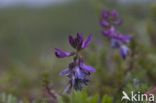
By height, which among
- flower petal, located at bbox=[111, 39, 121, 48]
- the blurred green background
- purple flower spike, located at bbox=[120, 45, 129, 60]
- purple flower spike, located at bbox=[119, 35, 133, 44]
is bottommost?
the blurred green background

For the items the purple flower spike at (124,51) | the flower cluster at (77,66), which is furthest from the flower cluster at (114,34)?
the flower cluster at (77,66)

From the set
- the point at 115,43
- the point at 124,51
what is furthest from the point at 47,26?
the point at 124,51

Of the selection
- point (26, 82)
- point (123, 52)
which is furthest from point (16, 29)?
point (123, 52)

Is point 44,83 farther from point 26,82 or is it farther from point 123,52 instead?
point 26,82

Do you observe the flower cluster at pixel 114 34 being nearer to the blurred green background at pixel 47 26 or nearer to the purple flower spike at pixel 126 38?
the purple flower spike at pixel 126 38

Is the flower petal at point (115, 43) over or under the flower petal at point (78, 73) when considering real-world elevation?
under

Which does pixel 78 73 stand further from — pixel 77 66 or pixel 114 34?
pixel 114 34

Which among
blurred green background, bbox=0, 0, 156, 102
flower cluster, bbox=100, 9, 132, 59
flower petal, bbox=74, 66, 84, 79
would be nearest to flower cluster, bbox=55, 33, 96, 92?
flower petal, bbox=74, 66, 84, 79

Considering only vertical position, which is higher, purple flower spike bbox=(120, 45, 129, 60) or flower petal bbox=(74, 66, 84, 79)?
flower petal bbox=(74, 66, 84, 79)

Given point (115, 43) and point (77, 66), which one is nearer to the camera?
point (77, 66)

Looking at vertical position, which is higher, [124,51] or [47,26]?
[124,51]

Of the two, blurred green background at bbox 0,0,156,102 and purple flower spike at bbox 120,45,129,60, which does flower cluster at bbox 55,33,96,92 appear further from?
blurred green background at bbox 0,0,156,102
